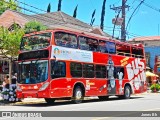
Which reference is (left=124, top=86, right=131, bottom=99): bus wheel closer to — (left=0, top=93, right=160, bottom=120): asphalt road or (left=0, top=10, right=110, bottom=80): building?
(left=0, top=93, right=160, bottom=120): asphalt road

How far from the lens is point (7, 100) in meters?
Answer: 22.3

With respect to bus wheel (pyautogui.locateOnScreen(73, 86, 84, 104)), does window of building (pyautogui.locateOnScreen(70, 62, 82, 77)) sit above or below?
above

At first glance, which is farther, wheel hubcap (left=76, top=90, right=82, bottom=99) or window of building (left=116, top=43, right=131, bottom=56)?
window of building (left=116, top=43, right=131, bottom=56)

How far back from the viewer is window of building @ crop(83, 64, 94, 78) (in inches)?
880

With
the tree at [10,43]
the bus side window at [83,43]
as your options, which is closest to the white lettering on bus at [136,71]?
the bus side window at [83,43]

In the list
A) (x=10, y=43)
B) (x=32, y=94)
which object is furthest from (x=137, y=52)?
(x=32, y=94)

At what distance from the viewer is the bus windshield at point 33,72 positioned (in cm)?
1981

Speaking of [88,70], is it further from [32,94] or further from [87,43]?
[32,94]

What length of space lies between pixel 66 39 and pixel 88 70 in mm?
2668

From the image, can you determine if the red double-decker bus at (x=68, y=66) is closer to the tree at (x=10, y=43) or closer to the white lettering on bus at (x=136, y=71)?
the white lettering on bus at (x=136, y=71)

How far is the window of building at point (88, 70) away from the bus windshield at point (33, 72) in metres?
3.29

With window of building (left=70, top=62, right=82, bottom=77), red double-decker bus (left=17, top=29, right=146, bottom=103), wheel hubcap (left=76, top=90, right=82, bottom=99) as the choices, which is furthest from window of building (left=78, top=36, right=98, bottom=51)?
wheel hubcap (left=76, top=90, right=82, bottom=99)

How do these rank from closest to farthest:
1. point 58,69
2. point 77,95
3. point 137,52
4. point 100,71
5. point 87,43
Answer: point 58,69 → point 77,95 → point 87,43 → point 100,71 → point 137,52

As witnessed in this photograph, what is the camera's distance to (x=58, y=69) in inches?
795
